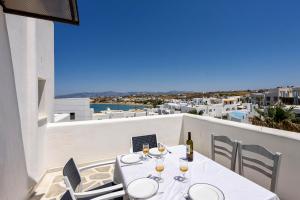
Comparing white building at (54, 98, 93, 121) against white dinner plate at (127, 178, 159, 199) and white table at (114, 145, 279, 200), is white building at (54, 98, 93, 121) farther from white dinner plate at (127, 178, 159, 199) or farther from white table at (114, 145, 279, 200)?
white dinner plate at (127, 178, 159, 199)

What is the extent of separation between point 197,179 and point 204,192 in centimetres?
22

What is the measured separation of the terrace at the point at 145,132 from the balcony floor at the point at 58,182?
15mm

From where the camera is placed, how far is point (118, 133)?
3533 mm

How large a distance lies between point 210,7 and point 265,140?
8.04 metres

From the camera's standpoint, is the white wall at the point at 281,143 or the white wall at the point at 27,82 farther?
the white wall at the point at 27,82

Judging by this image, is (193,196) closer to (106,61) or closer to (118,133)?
(118,133)

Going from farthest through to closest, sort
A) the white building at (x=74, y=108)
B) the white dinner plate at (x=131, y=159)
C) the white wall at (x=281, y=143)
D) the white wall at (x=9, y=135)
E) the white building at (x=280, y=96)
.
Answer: the white building at (x=280, y=96) < the white building at (x=74, y=108) < the white wall at (x=281, y=143) < the white dinner plate at (x=131, y=159) < the white wall at (x=9, y=135)

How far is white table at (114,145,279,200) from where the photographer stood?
3.88 feet

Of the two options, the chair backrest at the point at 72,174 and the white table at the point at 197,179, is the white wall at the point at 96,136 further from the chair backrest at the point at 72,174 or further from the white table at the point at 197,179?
the chair backrest at the point at 72,174

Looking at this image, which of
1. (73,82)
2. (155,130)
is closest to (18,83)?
(155,130)

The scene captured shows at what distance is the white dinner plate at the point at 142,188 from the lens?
3.92ft

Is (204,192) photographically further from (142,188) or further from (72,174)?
(72,174)

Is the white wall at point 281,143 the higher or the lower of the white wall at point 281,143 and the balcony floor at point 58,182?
the higher

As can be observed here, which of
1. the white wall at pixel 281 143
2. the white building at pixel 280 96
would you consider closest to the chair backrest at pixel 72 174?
the white wall at pixel 281 143
